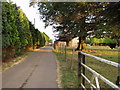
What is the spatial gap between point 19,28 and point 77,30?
654 cm

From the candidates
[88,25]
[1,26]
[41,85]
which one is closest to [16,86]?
[41,85]

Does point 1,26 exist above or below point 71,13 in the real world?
below

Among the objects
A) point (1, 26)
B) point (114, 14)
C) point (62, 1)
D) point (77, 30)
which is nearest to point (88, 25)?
point (77, 30)

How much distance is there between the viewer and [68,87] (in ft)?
16.8

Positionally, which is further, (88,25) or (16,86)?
(88,25)

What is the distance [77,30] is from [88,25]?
1.61 m

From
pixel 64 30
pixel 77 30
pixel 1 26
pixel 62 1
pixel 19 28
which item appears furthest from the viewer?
pixel 64 30

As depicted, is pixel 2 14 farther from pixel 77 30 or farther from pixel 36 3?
pixel 36 3

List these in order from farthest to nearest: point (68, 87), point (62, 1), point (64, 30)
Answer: point (64, 30) < point (62, 1) < point (68, 87)

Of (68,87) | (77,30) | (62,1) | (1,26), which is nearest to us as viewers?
(68,87)

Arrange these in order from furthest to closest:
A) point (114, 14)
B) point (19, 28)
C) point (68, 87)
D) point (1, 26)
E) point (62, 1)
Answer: point (19, 28) < point (62, 1) < point (1, 26) < point (114, 14) < point (68, 87)

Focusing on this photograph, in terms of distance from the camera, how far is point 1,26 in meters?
7.75

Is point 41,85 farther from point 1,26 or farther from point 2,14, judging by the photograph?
point 2,14

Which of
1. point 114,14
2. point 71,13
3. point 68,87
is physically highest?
point 71,13
